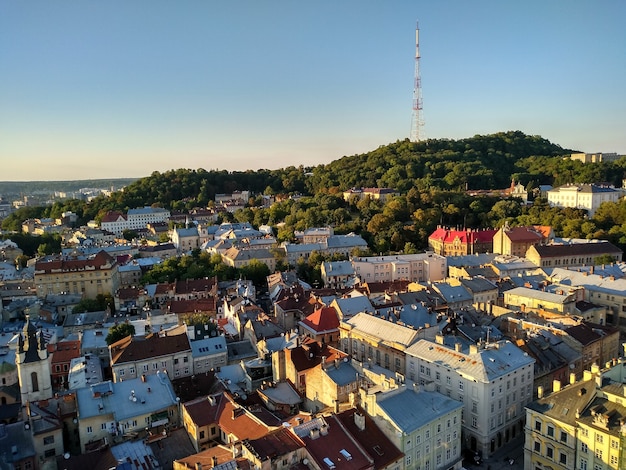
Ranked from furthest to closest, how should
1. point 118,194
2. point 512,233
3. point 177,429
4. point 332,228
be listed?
point 118,194 < point 332,228 < point 512,233 < point 177,429

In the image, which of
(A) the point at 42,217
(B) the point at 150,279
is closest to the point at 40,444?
(B) the point at 150,279

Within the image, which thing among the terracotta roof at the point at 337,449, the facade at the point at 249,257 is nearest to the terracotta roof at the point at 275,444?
the terracotta roof at the point at 337,449

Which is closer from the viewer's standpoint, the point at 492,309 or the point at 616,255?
the point at 492,309

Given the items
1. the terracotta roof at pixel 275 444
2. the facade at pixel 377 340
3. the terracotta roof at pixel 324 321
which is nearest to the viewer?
the terracotta roof at pixel 275 444

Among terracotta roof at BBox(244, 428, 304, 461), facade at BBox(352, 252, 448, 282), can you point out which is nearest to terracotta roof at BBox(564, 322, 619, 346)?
terracotta roof at BBox(244, 428, 304, 461)

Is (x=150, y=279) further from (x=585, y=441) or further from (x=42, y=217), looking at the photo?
(x=42, y=217)

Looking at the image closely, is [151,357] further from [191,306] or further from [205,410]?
[191,306]

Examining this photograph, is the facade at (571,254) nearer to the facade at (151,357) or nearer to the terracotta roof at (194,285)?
the terracotta roof at (194,285)
